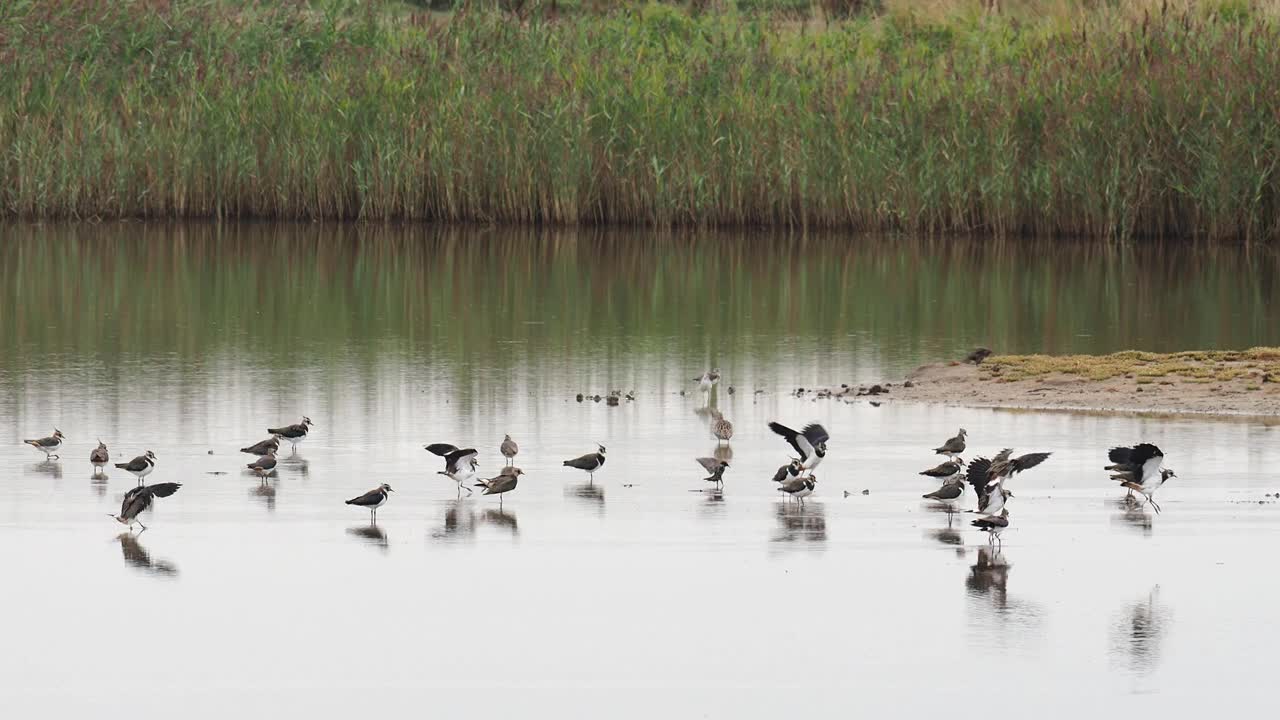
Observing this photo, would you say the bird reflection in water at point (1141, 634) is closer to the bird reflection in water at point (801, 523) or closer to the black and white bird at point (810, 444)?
the bird reflection in water at point (801, 523)

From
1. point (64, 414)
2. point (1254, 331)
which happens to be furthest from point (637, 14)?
point (64, 414)

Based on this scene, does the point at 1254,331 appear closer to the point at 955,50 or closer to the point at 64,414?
the point at 64,414

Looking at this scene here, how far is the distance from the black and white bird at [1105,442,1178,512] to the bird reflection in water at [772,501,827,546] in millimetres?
1441

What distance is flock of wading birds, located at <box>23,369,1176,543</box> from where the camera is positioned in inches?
362

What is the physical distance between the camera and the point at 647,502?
32.5 feet

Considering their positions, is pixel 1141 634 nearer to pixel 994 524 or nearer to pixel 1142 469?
pixel 994 524

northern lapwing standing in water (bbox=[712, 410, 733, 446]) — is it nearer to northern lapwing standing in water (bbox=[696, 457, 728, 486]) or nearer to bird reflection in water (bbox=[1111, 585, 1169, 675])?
northern lapwing standing in water (bbox=[696, 457, 728, 486])

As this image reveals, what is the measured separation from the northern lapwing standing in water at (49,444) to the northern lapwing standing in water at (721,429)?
352 cm

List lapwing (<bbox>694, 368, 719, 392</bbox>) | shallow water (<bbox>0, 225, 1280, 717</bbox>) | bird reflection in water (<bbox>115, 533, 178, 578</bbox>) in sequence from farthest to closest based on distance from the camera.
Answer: lapwing (<bbox>694, 368, 719, 392</bbox>), bird reflection in water (<bbox>115, 533, 178, 578</bbox>), shallow water (<bbox>0, 225, 1280, 717</bbox>)

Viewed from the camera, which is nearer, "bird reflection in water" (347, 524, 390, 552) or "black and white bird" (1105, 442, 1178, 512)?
"bird reflection in water" (347, 524, 390, 552)

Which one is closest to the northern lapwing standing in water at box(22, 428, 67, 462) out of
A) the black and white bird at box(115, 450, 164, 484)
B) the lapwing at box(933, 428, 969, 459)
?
the black and white bird at box(115, 450, 164, 484)

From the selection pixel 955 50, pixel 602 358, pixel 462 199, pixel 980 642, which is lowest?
pixel 980 642

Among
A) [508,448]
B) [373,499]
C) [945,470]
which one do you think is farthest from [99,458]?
[945,470]

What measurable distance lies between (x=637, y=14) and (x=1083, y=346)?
20912 mm
